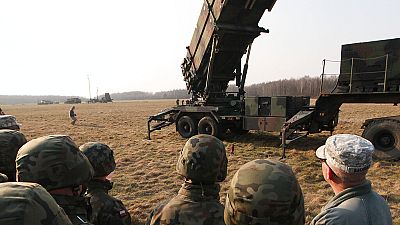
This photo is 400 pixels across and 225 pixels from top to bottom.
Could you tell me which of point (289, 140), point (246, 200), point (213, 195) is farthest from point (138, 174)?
point (246, 200)

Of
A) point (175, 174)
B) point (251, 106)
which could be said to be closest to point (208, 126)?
point (251, 106)

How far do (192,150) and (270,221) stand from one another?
0.92 meters

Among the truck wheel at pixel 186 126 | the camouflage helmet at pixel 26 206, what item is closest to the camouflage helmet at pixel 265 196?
the camouflage helmet at pixel 26 206

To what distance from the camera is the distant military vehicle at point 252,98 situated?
24.3ft

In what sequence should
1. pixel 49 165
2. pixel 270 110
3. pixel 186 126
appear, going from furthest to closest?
pixel 186 126, pixel 270 110, pixel 49 165

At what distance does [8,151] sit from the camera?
10.5ft

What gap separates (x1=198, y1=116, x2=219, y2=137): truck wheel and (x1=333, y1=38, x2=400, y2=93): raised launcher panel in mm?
3619

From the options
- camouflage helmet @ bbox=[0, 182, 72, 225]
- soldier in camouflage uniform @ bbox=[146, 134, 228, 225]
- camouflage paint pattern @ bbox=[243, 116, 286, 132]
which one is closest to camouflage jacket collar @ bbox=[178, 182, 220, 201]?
soldier in camouflage uniform @ bbox=[146, 134, 228, 225]

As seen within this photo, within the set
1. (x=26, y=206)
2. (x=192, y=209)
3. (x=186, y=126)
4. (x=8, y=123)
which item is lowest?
(x=186, y=126)

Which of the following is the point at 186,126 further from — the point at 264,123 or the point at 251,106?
the point at 264,123

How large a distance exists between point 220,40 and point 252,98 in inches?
71.1

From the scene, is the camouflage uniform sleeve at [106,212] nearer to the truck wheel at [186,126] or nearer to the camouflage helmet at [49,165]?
the camouflage helmet at [49,165]

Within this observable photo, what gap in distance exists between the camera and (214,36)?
9.44 metres

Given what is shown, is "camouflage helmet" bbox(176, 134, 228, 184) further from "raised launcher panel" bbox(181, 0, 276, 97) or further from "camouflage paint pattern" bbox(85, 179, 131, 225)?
"raised launcher panel" bbox(181, 0, 276, 97)
